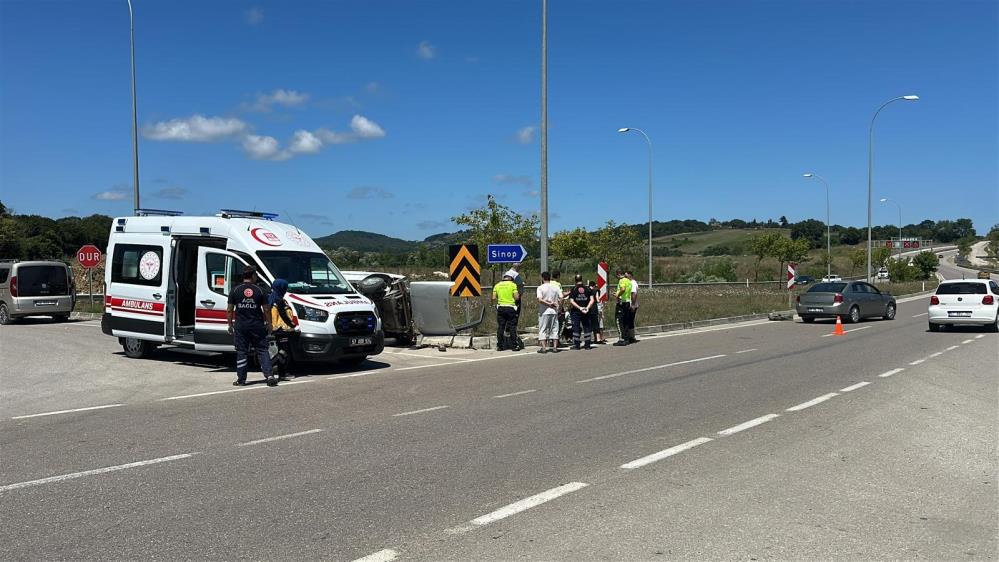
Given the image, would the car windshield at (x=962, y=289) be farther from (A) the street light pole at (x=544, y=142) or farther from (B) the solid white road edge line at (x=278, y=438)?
(B) the solid white road edge line at (x=278, y=438)

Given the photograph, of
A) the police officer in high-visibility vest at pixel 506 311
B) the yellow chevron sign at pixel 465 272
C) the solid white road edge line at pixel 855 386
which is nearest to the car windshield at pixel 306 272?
the police officer in high-visibility vest at pixel 506 311

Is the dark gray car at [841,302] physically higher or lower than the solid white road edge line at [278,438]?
higher

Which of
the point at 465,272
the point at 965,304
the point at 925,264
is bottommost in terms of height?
the point at 965,304

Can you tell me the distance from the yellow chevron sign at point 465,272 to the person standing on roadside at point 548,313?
1571mm

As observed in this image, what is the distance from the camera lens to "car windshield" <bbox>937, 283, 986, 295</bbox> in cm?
2184

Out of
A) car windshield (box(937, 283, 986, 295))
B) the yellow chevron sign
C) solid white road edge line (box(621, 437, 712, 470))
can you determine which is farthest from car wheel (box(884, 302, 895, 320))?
solid white road edge line (box(621, 437, 712, 470))

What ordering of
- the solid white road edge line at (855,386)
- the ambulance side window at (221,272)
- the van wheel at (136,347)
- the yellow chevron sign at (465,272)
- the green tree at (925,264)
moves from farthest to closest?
the green tree at (925,264) < the yellow chevron sign at (465,272) < the van wheel at (136,347) < the ambulance side window at (221,272) < the solid white road edge line at (855,386)

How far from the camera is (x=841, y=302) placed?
84.3ft

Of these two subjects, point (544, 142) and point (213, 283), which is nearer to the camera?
point (213, 283)

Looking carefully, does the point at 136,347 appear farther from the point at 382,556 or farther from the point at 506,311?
the point at 382,556

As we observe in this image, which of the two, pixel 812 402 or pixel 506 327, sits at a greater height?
pixel 506 327

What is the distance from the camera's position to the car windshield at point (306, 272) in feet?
44.5

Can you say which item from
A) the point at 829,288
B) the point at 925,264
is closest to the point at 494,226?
the point at 829,288

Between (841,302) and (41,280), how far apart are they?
2727 cm
